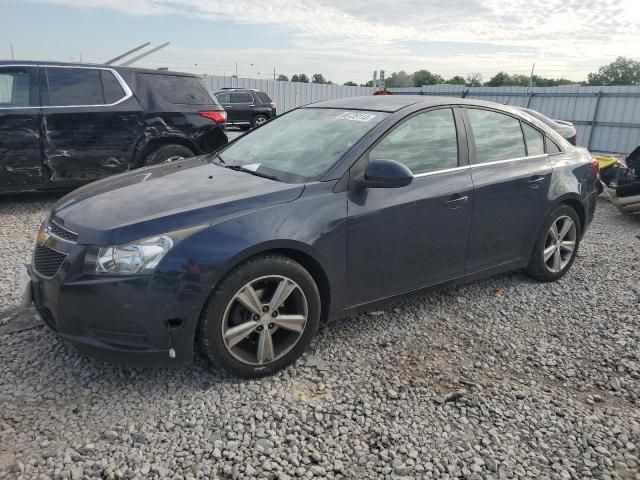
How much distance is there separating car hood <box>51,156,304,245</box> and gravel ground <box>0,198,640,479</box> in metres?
0.90

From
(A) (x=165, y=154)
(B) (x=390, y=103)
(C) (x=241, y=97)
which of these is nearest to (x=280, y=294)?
(B) (x=390, y=103)

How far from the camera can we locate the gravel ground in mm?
2305

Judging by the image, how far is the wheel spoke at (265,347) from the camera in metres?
→ 2.85

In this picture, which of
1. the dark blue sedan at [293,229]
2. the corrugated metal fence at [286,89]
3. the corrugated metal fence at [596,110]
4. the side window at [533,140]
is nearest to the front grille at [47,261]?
the dark blue sedan at [293,229]

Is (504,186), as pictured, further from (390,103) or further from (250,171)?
(250,171)

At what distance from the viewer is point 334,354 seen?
10.7ft

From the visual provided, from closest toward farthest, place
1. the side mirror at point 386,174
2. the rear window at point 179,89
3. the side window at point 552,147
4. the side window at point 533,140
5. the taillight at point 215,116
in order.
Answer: the side mirror at point 386,174
the side window at point 533,140
the side window at point 552,147
the rear window at point 179,89
the taillight at point 215,116

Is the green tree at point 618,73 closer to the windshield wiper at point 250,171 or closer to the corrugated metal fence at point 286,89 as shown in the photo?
the corrugated metal fence at point 286,89

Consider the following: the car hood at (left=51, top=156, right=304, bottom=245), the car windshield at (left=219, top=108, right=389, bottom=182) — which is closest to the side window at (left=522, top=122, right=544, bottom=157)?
the car windshield at (left=219, top=108, right=389, bottom=182)

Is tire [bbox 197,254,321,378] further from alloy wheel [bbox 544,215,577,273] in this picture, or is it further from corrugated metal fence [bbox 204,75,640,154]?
corrugated metal fence [bbox 204,75,640,154]

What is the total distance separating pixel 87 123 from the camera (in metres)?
6.34

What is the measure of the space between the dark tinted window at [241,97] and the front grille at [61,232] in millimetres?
18359

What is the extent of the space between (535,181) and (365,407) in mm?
2512

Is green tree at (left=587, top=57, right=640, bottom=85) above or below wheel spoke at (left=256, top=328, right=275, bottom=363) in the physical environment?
above
